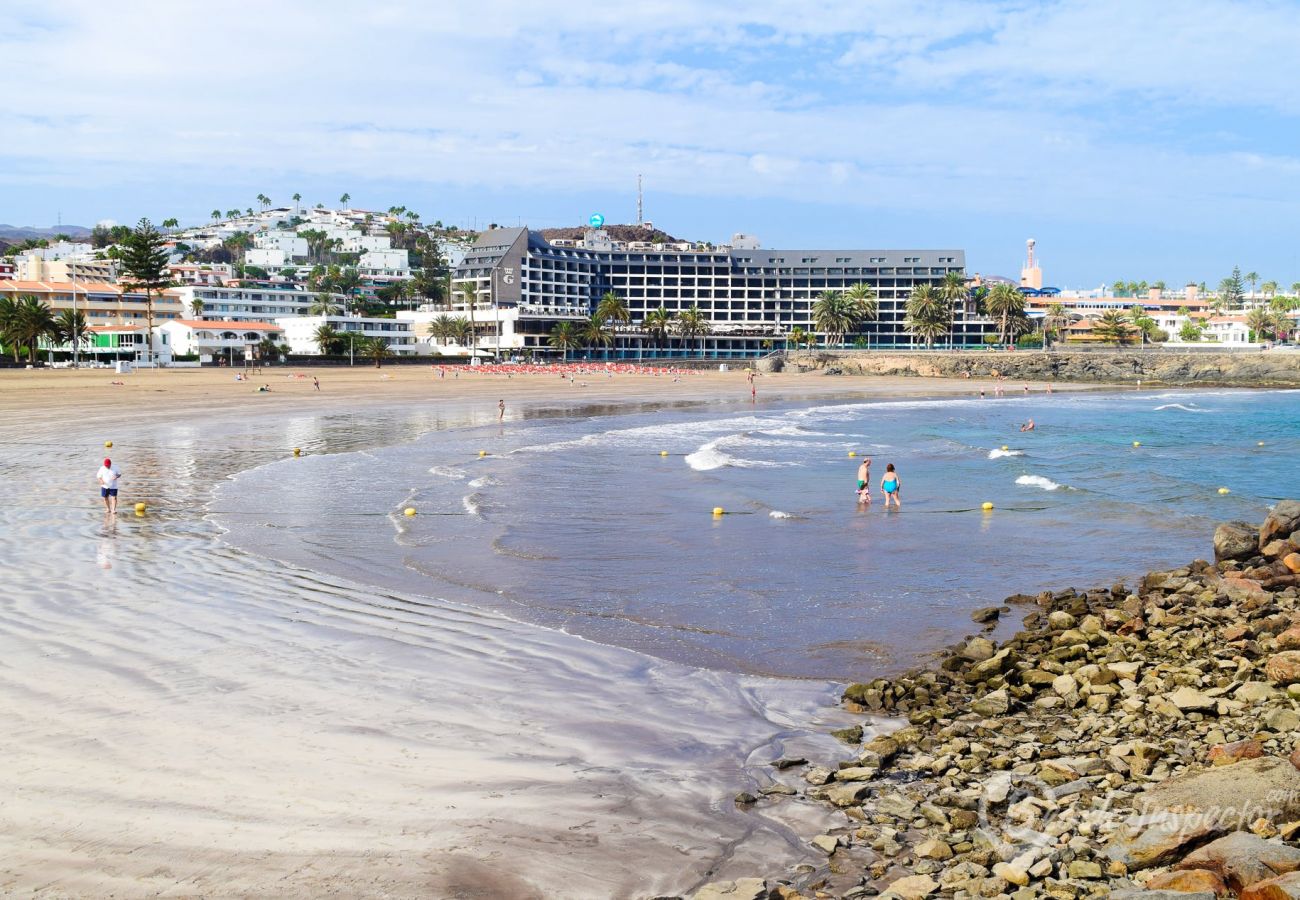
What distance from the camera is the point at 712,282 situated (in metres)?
176

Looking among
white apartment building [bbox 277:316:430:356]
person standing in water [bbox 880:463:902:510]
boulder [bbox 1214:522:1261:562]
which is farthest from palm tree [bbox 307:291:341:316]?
boulder [bbox 1214:522:1261:562]

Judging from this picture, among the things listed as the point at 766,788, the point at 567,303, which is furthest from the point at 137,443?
the point at 567,303

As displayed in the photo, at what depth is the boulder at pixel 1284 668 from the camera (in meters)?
9.72

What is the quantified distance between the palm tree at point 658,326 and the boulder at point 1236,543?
5232 inches

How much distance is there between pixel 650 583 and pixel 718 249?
554 ft

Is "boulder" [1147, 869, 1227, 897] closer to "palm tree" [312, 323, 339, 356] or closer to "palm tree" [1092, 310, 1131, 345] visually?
"palm tree" [312, 323, 339, 356]

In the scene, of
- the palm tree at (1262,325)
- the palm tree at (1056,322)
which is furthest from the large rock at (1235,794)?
the palm tree at (1262,325)

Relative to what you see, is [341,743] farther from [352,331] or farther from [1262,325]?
[1262,325]

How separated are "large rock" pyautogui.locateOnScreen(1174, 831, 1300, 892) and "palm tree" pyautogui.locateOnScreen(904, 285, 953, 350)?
13968cm

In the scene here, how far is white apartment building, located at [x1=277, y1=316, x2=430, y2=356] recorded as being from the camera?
386 ft

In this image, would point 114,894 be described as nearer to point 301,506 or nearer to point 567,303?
point 301,506

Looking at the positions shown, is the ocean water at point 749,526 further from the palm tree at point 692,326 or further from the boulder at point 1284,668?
the palm tree at point 692,326

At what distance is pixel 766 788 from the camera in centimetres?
877

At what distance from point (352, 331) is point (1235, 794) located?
122 meters
